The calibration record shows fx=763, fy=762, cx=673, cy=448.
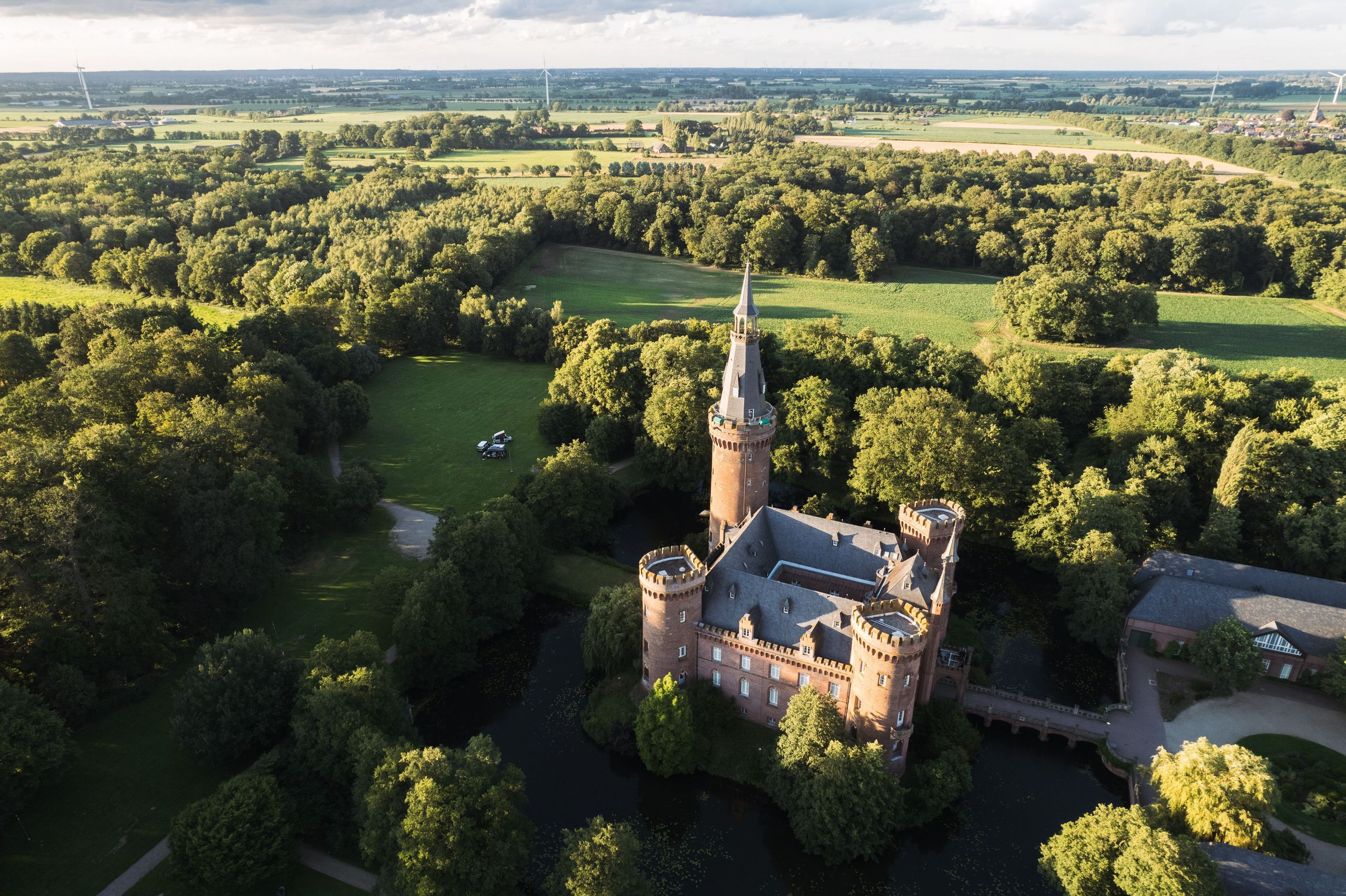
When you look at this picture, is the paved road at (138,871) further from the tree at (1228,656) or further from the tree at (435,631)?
the tree at (1228,656)

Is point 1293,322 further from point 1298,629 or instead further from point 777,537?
point 777,537

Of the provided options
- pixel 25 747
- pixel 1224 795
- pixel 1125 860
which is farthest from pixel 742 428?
pixel 25 747

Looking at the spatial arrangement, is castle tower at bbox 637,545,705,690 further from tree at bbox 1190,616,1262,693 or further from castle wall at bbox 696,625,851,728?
tree at bbox 1190,616,1262,693

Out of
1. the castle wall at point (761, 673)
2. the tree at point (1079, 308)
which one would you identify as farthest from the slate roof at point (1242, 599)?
the tree at point (1079, 308)

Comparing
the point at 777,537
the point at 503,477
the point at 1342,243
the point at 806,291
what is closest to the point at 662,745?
the point at 777,537

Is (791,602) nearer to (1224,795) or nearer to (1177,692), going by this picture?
(1224,795)

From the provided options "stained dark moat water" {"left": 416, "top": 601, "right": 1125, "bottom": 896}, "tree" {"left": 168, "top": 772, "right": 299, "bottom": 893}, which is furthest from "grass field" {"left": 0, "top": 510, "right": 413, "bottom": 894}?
"stained dark moat water" {"left": 416, "top": 601, "right": 1125, "bottom": 896}
